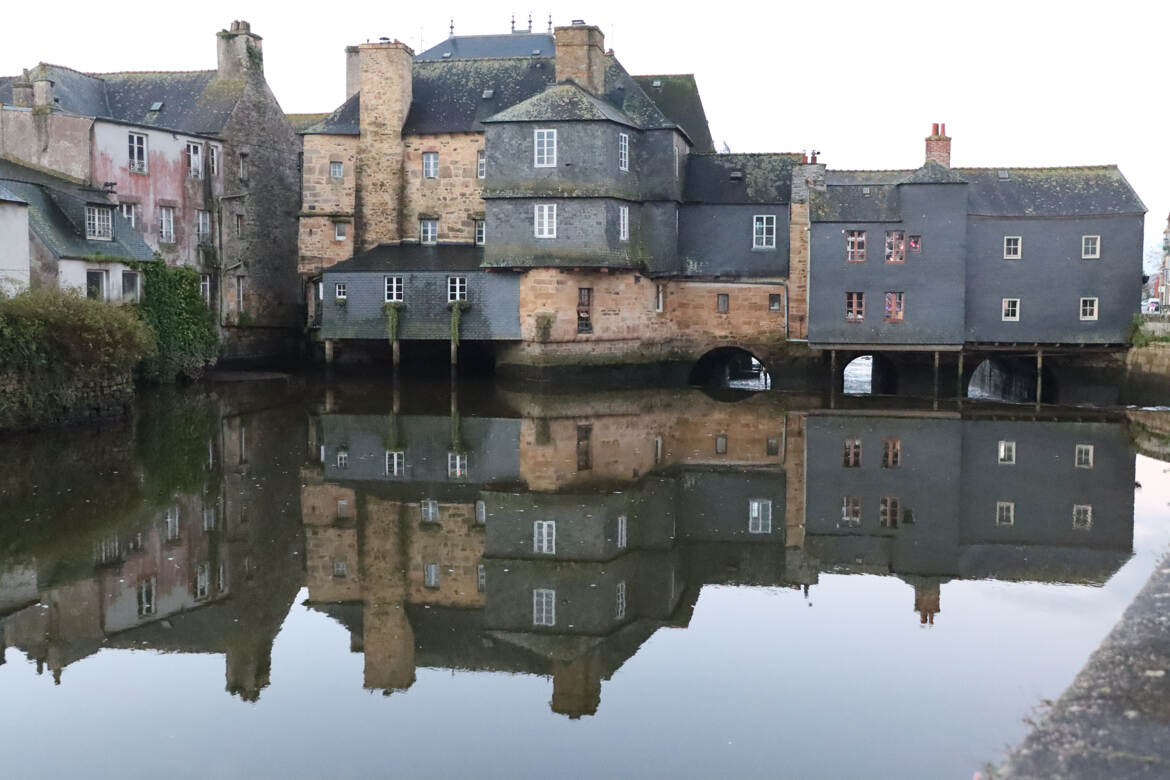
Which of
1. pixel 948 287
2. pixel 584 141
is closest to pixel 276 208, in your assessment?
pixel 584 141

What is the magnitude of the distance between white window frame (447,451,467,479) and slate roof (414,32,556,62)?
1306 inches

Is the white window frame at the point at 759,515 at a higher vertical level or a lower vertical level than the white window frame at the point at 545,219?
lower

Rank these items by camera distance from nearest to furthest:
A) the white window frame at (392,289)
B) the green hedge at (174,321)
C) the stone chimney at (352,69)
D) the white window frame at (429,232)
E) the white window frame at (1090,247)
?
the green hedge at (174,321), the white window frame at (1090,247), the white window frame at (392,289), the white window frame at (429,232), the stone chimney at (352,69)

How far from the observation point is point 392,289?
124 ft

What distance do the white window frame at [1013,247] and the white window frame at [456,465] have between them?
21.9 m

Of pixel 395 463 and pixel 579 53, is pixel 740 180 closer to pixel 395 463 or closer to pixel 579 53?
pixel 579 53

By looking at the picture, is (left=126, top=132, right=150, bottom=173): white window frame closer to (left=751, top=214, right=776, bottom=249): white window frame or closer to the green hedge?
the green hedge

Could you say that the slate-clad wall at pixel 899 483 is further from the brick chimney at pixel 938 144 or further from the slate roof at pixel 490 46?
the slate roof at pixel 490 46

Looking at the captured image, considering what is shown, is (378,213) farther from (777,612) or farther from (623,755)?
(623,755)

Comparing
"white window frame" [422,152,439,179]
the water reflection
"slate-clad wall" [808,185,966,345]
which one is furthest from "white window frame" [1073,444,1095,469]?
"white window frame" [422,152,439,179]

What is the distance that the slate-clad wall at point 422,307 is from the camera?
119 ft

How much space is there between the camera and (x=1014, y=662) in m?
10.2

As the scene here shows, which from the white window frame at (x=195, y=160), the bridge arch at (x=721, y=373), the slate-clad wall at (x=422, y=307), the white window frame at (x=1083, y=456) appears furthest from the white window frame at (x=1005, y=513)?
the white window frame at (x=195, y=160)

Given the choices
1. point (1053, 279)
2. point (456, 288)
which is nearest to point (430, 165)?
point (456, 288)
